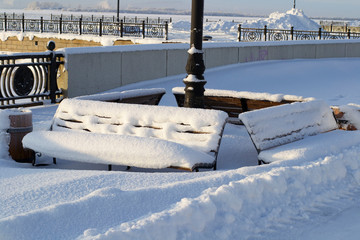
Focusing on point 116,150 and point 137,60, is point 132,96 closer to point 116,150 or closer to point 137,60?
point 116,150

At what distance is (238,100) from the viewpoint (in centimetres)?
1051

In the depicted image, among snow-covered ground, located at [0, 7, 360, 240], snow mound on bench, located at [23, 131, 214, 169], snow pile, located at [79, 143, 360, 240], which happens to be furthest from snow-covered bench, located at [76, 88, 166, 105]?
snow pile, located at [79, 143, 360, 240]

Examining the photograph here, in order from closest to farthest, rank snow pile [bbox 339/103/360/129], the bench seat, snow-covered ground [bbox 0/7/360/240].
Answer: snow-covered ground [bbox 0/7/360/240], the bench seat, snow pile [bbox 339/103/360/129]

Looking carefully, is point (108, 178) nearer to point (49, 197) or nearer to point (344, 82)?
point (49, 197)

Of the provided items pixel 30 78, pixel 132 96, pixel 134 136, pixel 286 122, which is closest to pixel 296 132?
pixel 286 122

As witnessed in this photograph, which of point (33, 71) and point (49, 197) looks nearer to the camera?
point (49, 197)

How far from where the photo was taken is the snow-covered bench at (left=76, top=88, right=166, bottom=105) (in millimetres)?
9727

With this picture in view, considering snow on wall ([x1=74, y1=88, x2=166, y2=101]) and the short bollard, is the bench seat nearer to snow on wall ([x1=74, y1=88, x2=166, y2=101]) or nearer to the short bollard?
snow on wall ([x1=74, y1=88, x2=166, y2=101])

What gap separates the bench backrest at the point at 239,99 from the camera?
10250 mm

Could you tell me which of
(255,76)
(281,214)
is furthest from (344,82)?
(281,214)

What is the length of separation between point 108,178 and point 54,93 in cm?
828

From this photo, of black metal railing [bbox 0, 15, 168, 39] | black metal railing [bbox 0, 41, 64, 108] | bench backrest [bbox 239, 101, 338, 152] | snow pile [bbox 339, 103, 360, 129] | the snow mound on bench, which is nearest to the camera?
the snow mound on bench

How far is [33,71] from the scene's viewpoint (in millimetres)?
14594

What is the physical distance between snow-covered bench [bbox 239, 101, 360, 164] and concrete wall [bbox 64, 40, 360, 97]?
24.7ft
